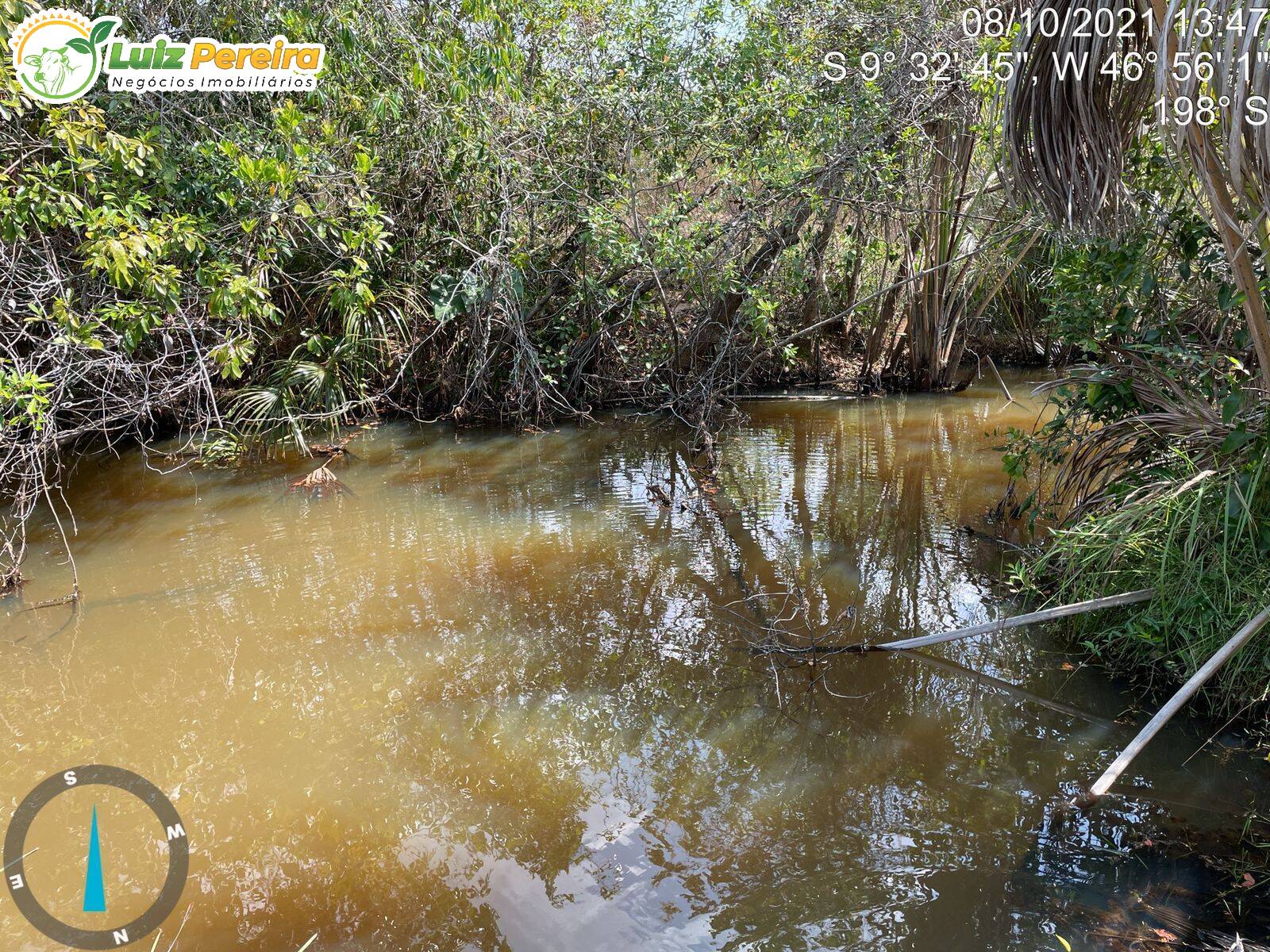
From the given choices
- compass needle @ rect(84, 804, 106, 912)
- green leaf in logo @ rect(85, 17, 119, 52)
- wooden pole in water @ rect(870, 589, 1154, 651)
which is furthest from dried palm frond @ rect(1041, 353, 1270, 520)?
green leaf in logo @ rect(85, 17, 119, 52)

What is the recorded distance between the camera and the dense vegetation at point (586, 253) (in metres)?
3.97

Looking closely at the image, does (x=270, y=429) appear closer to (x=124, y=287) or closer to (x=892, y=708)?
(x=124, y=287)

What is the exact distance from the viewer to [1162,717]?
254 centimetres

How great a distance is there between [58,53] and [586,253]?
4.48 meters

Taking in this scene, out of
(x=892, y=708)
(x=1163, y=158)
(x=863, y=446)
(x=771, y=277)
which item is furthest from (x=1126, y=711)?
(x=771, y=277)

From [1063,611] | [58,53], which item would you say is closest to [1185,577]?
[1063,611]

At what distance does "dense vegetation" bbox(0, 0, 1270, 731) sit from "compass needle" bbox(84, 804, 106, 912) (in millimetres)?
2583

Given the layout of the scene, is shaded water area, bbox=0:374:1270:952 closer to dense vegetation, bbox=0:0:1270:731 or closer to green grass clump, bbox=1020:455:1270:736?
green grass clump, bbox=1020:455:1270:736

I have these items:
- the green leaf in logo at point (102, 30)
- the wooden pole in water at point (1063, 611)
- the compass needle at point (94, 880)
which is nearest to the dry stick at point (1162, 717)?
the wooden pole in water at point (1063, 611)

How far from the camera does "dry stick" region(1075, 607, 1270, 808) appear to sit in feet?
8.20

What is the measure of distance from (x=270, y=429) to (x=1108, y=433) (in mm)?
6579

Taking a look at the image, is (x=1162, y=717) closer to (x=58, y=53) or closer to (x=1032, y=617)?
(x=1032, y=617)

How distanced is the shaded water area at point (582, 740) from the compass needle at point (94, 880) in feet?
0.10

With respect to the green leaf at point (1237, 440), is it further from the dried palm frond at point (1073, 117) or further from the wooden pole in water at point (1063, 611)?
the dried palm frond at point (1073, 117)
